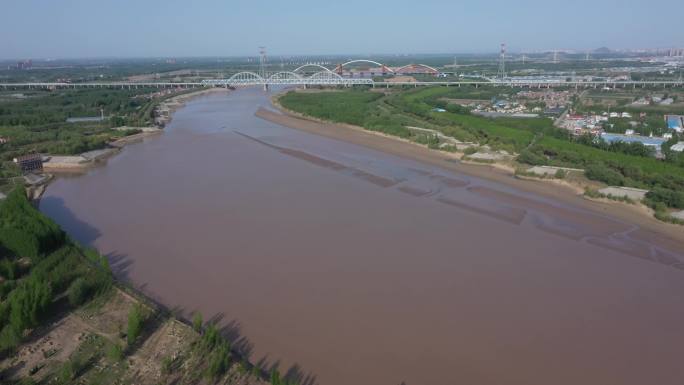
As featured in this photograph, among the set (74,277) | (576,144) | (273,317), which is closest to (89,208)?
(74,277)

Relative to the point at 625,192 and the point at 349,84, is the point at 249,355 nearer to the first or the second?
the point at 625,192

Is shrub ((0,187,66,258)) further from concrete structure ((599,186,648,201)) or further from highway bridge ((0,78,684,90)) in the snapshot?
highway bridge ((0,78,684,90))

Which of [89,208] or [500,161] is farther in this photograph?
[500,161]

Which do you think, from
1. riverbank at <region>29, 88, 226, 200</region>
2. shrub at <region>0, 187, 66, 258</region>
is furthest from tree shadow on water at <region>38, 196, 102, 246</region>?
shrub at <region>0, 187, 66, 258</region>

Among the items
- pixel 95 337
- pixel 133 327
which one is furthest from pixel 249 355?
pixel 95 337

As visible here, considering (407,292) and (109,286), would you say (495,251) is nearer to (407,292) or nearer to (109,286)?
(407,292)

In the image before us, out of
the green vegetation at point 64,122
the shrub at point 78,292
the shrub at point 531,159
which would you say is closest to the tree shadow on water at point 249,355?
the shrub at point 78,292

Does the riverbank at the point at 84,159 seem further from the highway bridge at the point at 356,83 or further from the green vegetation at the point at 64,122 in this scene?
the highway bridge at the point at 356,83

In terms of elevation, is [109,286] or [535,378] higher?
[109,286]
